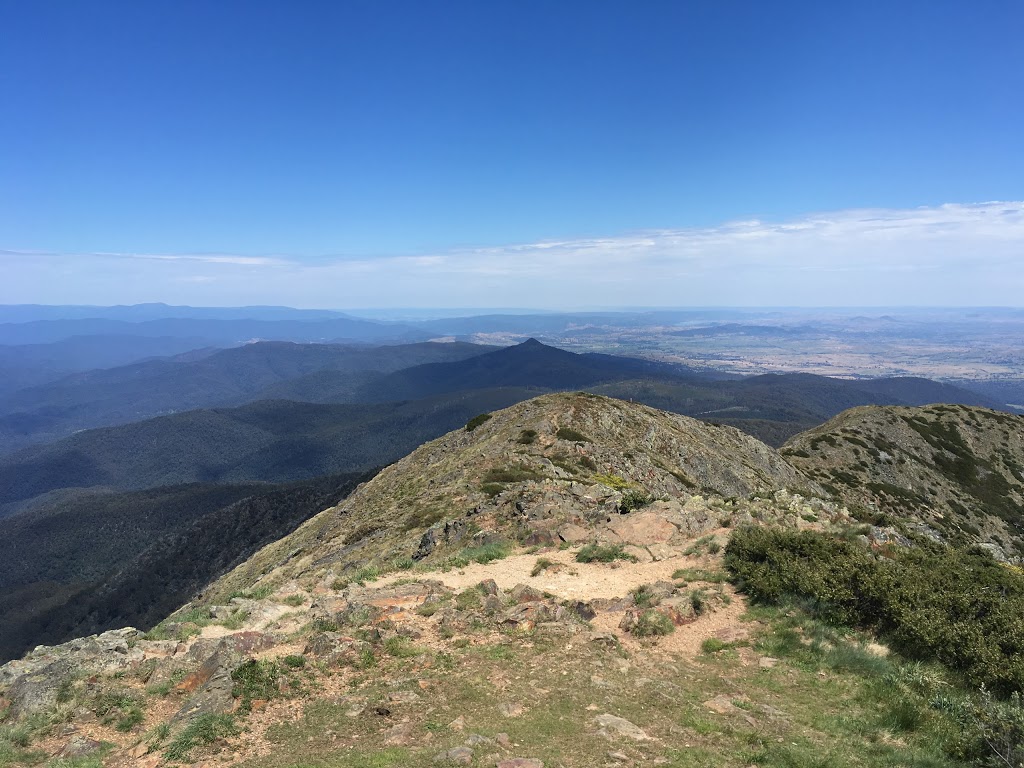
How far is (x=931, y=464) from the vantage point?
9819cm

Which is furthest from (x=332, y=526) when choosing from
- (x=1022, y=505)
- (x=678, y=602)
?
(x=1022, y=505)

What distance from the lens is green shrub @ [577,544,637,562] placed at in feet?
76.2

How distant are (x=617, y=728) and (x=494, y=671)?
3874 mm

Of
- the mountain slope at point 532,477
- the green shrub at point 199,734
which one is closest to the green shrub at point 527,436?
the mountain slope at point 532,477

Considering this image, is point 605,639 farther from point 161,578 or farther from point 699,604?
point 161,578

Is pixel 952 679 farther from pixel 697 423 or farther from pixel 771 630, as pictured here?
pixel 697 423

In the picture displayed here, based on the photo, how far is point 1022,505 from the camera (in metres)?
92.8

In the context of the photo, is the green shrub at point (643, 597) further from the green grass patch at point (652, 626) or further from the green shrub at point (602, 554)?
the green shrub at point (602, 554)

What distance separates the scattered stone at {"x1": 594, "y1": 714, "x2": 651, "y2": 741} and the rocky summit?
64 mm

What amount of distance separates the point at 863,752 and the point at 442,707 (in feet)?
29.1

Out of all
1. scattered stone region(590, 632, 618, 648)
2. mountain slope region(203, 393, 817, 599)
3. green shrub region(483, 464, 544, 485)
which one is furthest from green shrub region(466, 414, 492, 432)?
scattered stone region(590, 632, 618, 648)

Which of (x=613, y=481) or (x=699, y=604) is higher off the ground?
(x=699, y=604)

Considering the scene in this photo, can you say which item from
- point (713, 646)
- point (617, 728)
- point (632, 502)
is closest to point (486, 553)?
point (632, 502)

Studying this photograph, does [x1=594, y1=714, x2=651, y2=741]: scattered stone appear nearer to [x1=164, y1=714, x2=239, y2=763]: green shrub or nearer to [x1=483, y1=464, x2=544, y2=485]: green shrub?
[x1=164, y1=714, x2=239, y2=763]: green shrub
